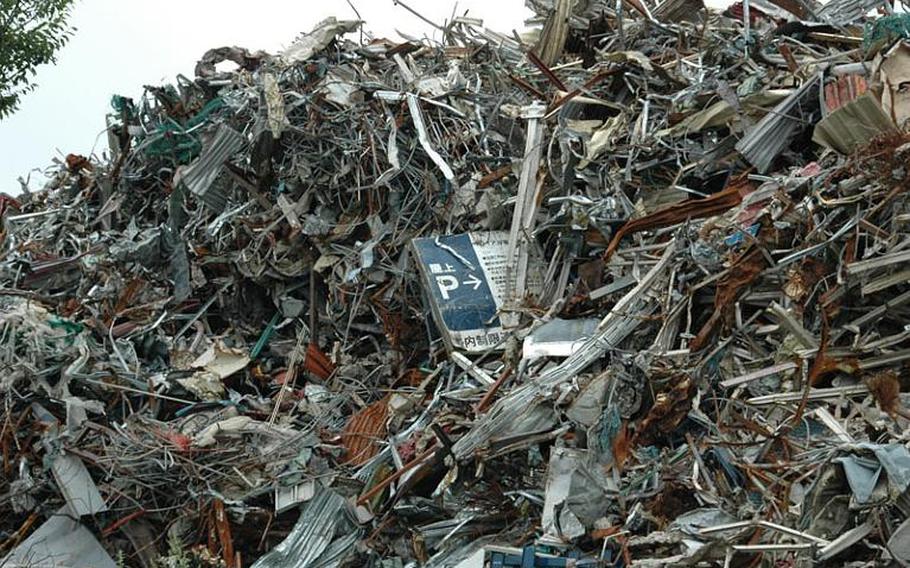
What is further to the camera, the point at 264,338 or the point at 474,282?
the point at 264,338

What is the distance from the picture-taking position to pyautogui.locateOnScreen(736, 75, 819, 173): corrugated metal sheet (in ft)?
26.6

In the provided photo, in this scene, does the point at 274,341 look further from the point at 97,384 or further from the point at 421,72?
the point at 421,72

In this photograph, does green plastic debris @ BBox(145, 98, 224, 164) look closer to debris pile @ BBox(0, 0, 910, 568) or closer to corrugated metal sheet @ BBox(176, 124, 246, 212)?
debris pile @ BBox(0, 0, 910, 568)

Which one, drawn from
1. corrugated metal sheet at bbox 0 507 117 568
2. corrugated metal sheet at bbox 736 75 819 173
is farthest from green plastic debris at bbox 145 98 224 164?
corrugated metal sheet at bbox 736 75 819 173

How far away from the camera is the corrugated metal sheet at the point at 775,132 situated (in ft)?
26.6

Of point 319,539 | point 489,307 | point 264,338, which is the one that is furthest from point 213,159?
point 319,539

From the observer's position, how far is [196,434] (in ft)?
26.5

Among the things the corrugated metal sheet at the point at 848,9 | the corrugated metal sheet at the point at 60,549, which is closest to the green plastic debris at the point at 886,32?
the corrugated metal sheet at the point at 848,9

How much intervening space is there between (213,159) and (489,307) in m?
3.00

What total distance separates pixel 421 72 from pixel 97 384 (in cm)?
399

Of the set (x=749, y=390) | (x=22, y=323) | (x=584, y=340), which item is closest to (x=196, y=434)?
(x=22, y=323)

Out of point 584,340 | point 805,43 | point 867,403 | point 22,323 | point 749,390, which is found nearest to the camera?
point 867,403

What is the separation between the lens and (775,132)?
812 centimetres

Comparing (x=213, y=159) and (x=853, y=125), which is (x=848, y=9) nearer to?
(x=853, y=125)
